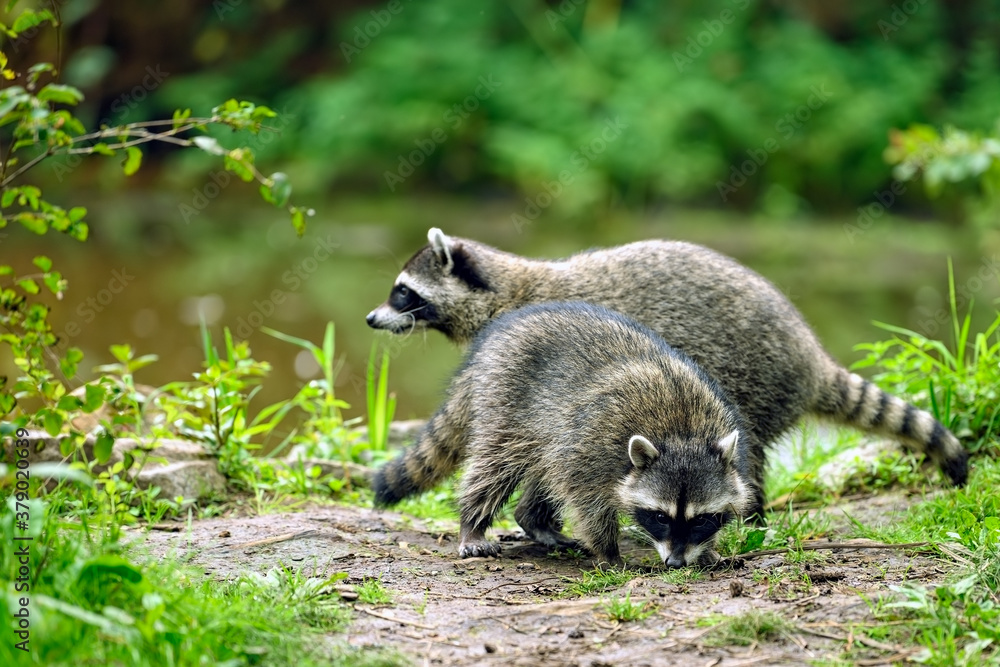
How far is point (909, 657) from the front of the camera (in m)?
3.74

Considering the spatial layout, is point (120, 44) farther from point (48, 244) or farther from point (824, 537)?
point (824, 537)

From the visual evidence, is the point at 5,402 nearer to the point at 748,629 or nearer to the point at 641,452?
the point at 641,452

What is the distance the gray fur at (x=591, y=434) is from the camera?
5.06 meters

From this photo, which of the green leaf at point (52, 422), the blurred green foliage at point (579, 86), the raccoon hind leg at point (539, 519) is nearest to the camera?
the green leaf at point (52, 422)

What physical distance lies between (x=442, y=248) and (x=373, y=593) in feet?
9.99

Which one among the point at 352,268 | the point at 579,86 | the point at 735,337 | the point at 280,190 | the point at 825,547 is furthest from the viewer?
the point at 579,86

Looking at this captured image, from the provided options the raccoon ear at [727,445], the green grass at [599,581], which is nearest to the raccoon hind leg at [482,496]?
the green grass at [599,581]

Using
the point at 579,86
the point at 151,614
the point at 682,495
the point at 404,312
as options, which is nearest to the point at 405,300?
the point at 404,312

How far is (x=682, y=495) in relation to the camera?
5000 mm

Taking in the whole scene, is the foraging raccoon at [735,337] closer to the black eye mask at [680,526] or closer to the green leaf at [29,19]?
the black eye mask at [680,526]

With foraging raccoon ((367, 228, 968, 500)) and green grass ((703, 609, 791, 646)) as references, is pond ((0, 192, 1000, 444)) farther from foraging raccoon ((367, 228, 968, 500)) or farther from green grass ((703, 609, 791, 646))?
green grass ((703, 609, 791, 646))

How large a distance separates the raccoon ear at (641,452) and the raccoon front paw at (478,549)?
36.9 inches

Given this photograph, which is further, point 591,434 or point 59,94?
point 591,434

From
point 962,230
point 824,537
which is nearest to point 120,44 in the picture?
point 962,230
